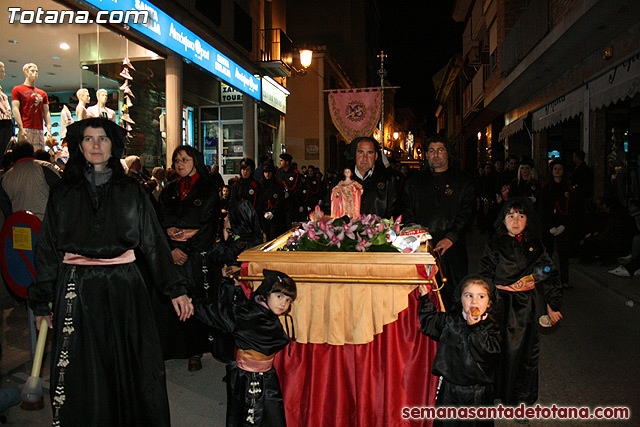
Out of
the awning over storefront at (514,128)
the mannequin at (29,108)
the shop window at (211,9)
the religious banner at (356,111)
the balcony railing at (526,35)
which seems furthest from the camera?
the awning over storefront at (514,128)

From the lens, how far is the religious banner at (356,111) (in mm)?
12578

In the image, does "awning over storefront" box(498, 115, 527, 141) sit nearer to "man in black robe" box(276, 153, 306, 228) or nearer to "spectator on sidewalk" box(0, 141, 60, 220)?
"man in black robe" box(276, 153, 306, 228)

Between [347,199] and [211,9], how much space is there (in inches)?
479

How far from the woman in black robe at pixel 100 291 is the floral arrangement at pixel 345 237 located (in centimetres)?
95

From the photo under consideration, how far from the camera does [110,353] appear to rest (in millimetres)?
3084

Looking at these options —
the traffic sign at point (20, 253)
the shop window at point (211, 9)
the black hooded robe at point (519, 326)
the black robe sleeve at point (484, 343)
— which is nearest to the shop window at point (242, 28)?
the shop window at point (211, 9)

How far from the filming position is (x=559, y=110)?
1372cm

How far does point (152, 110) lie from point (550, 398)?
1071 cm

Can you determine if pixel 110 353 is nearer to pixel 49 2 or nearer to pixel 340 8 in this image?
pixel 49 2

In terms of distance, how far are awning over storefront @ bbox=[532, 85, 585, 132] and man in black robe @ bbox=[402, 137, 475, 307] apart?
9066 mm

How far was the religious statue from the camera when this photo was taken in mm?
4609

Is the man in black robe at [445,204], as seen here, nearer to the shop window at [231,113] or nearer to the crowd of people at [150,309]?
the crowd of people at [150,309]

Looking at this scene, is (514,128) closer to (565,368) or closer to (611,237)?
(611,237)

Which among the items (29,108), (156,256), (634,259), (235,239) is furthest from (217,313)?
(634,259)
